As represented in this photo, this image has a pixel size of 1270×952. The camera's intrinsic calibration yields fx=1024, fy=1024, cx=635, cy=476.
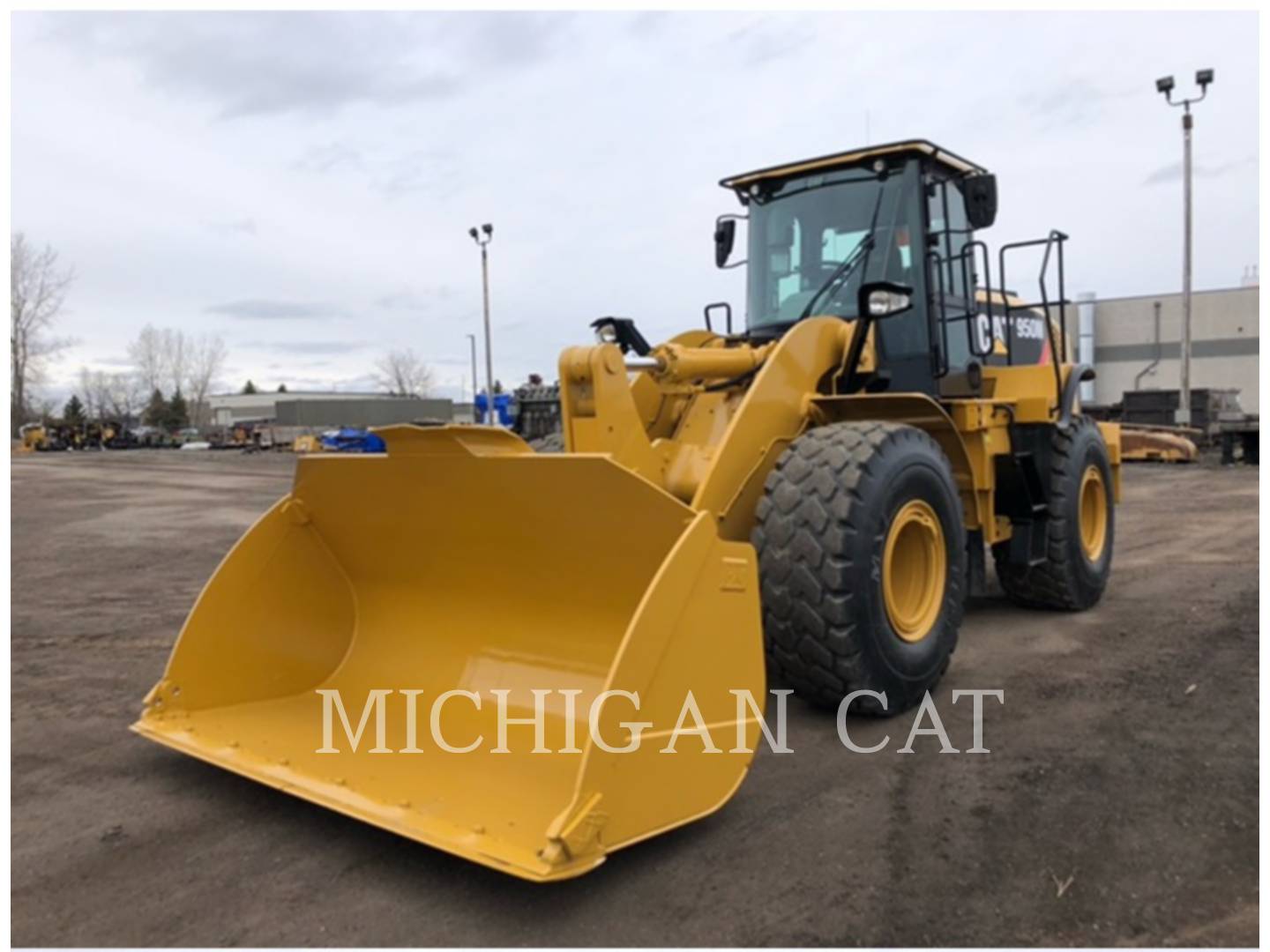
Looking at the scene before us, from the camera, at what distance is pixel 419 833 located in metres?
3.01

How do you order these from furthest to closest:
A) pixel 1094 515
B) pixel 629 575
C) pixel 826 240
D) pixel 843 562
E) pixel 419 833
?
pixel 1094 515 → pixel 826 240 → pixel 843 562 → pixel 629 575 → pixel 419 833

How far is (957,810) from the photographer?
3.53 meters

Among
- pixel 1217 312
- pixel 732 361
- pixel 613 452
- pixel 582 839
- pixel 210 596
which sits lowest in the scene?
pixel 582 839

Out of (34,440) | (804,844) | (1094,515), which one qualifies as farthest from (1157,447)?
(34,440)

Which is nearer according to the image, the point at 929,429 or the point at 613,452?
the point at 613,452

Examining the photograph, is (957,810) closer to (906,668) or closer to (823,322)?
(906,668)

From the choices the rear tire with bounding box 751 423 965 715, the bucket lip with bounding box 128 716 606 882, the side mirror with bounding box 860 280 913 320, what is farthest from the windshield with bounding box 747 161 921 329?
the bucket lip with bounding box 128 716 606 882

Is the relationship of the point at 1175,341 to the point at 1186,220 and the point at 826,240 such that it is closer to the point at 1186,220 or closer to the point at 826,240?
the point at 1186,220

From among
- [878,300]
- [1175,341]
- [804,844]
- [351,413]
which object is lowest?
[804,844]

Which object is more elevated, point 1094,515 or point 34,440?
point 34,440

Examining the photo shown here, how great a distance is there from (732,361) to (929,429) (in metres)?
1.10

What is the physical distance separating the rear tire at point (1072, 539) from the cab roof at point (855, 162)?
1.74 metres

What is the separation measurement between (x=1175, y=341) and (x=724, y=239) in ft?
127

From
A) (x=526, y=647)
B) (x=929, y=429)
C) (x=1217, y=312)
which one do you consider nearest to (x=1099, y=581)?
(x=929, y=429)
